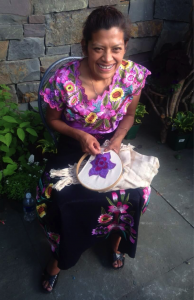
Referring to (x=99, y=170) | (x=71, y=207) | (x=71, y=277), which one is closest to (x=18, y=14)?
(x=99, y=170)

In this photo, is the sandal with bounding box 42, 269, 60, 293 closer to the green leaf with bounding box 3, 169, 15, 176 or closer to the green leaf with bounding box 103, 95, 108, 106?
the green leaf with bounding box 3, 169, 15, 176

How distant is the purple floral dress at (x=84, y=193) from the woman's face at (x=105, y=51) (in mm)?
158

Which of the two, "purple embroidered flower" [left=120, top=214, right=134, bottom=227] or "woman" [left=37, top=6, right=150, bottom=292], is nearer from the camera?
"woman" [left=37, top=6, right=150, bottom=292]

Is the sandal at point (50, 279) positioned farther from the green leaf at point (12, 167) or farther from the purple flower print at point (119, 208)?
the green leaf at point (12, 167)

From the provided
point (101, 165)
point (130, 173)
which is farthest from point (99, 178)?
point (130, 173)

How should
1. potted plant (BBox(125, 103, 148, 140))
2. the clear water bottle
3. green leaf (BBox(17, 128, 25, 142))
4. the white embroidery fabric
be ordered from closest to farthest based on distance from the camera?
the white embroidery fabric < green leaf (BBox(17, 128, 25, 142)) < the clear water bottle < potted plant (BBox(125, 103, 148, 140))

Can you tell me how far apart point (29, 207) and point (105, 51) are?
4.93 ft

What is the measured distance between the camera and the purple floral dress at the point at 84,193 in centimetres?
158

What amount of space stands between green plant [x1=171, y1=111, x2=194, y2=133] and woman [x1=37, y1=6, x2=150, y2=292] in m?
1.36

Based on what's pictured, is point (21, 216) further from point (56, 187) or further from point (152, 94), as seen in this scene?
point (152, 94)

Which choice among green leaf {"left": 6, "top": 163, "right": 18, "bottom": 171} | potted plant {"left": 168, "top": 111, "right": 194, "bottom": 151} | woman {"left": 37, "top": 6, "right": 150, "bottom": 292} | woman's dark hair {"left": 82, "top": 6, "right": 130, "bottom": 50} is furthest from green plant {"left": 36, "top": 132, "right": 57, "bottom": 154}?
potted plant {"left": 168, "top": 111, "right": 194, "bottom": 151}

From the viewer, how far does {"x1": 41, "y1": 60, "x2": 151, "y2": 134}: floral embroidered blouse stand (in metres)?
1.69

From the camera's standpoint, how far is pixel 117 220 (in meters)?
1.69

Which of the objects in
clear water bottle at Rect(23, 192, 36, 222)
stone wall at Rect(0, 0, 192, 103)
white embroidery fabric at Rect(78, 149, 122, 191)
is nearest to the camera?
white embroidery fabric at Rect(78, 149, 122, 191)
